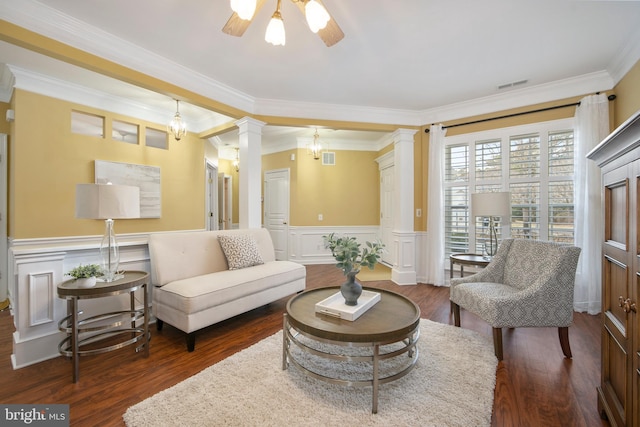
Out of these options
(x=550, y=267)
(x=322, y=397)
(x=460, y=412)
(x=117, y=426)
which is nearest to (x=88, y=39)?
(x=117, y=426)

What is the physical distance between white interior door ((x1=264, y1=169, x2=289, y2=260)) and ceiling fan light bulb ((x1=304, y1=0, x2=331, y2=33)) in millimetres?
4572

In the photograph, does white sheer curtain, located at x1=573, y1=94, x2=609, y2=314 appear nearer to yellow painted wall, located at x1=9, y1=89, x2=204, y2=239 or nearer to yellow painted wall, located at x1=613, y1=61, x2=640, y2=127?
yellow painted wall, located at x1=613, y1=61, x2=640, y2=127

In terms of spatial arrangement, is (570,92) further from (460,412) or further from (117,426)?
(117,426)

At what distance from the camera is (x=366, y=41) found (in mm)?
2627

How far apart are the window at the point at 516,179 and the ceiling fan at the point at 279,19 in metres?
3.03

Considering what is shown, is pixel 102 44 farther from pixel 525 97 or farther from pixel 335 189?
pixel 525 97

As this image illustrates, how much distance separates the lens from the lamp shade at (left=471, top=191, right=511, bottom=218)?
3.24 meters

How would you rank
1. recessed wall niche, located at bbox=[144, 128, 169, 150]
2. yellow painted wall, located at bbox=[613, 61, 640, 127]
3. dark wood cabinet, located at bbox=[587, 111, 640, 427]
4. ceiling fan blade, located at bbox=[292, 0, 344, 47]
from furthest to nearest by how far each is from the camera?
recessed wall niche, located at bbox=[144, 128, 169, 150] < yellow painted wall, located at bbox=[613, 61, 640, 127] < ceiling fan blade, located at bbox=[292, 0, 344, 47] < dark wood cabinet, located at bbox=[587, 111, 640, 427]

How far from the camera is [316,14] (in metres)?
1.66

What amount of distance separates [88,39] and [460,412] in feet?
13.4

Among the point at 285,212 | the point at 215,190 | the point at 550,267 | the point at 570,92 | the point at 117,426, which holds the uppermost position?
the point at 570,92

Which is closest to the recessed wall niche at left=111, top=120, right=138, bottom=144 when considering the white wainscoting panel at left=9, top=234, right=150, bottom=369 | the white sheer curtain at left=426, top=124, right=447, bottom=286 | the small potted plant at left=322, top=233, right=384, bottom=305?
the white wainscoting panel at left=9, top=234, right=150, bottom=369

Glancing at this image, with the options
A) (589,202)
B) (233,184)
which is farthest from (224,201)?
(589,202)

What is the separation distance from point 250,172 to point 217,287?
198cm
